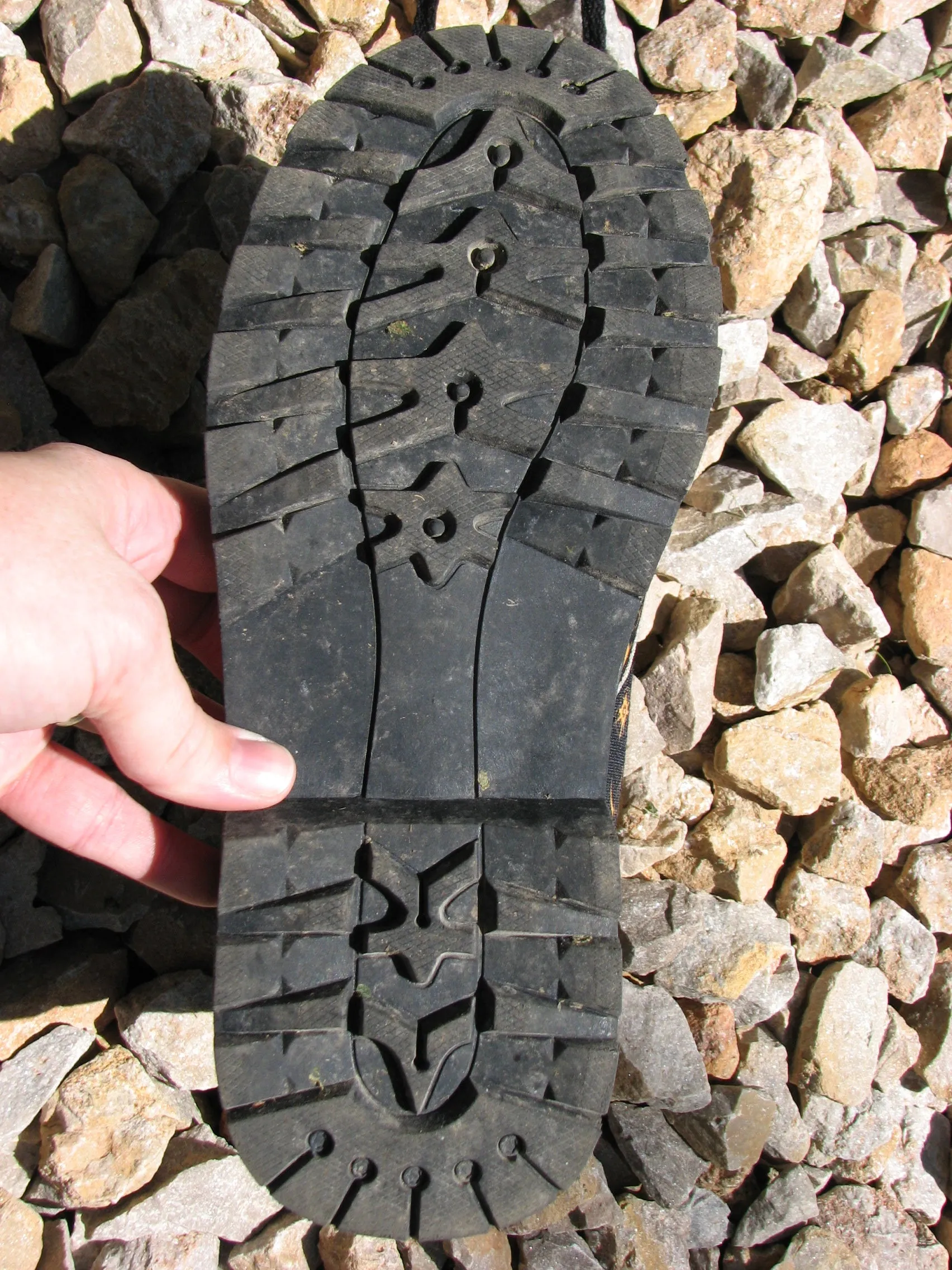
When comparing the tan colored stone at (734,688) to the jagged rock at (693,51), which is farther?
the jagged rock at (693,51)

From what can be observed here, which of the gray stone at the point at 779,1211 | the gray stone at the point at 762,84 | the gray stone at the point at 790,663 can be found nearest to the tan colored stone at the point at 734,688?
the gray stone at the point at 790,663

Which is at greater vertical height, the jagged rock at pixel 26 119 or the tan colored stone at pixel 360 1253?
the jagged rock at pixel 26 119

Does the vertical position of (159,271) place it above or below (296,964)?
above

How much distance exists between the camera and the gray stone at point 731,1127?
5.39 feet

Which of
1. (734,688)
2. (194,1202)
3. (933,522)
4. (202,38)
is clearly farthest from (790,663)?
(202,38)

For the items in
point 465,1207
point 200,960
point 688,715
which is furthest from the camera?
point 688,715

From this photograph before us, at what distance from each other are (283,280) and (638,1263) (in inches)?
54.0

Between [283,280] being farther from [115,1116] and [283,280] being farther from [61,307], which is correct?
[115,1116]

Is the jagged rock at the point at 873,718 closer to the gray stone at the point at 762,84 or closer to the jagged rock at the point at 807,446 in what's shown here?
the jagged rock at the point at 807,446

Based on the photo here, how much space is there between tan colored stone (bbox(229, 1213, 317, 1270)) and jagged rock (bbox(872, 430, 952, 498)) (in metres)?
1.51

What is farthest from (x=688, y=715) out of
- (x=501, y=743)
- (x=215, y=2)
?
(x=215, y=2)

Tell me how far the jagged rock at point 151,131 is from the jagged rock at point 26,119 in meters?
0.03

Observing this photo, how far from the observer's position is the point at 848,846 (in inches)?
71.2

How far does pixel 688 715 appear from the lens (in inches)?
70.9
